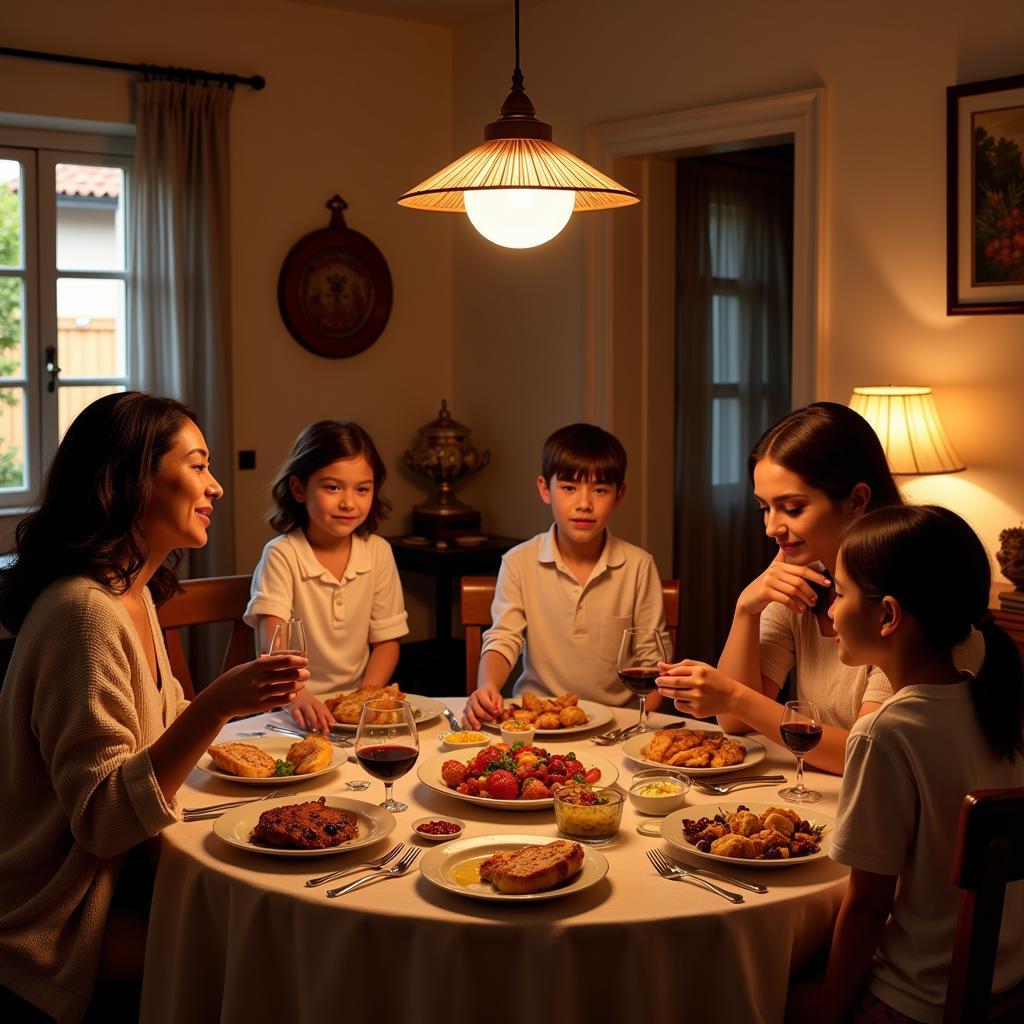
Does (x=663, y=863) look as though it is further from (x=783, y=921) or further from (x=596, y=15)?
(x=596, y=15)

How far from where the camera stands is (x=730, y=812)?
1887 mm

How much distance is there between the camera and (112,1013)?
201 centimetres

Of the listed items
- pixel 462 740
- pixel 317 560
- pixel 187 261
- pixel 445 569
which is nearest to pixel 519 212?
pixel 462 740

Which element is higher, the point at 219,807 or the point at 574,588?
the point at 574,588

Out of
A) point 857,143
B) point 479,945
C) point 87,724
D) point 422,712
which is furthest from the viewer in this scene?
point 857,143

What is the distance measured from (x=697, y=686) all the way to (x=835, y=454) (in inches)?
20.3

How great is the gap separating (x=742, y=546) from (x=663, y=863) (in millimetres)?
3950

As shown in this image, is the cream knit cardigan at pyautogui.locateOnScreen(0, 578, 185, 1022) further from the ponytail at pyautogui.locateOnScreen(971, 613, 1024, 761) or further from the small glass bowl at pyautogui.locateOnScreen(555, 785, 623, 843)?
the ponytail at pyautogui.locateOnScreen(971, 613, 1024, 761)

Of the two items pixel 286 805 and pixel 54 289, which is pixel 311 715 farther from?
pixel 54 289

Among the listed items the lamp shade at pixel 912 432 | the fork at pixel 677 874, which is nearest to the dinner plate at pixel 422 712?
the fork at pixel 677 874

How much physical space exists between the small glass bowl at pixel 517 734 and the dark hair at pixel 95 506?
26.4 inches

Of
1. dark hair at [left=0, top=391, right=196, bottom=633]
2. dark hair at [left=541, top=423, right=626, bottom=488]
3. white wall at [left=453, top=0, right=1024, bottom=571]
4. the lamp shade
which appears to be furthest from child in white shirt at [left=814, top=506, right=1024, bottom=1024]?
white wall at [left=453, top=0, right=1024, bottom=571]

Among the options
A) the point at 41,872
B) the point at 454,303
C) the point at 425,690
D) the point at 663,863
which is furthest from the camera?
the point at 454,303

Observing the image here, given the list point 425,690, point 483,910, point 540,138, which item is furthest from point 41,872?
point 425,690
